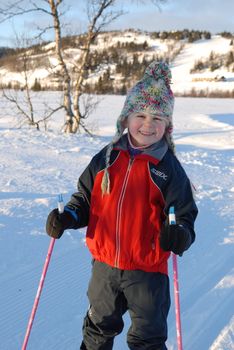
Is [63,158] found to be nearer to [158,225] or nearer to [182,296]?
[182,296]

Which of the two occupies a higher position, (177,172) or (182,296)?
(177,172)

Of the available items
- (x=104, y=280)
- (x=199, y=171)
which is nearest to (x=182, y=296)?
(x=104, y=280)

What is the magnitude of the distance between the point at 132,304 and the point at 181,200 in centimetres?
58

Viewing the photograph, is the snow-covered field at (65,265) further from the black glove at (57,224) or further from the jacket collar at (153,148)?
the jacket collar at (153,148)

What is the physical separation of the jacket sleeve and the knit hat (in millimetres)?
236

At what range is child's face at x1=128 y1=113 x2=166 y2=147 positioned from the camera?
6.94 feet

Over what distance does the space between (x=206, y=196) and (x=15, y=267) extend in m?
3.10

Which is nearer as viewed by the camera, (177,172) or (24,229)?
(177,172)

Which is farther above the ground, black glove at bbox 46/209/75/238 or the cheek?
the cheek

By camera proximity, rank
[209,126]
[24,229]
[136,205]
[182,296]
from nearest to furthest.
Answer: [136,205]
[182,296]
[24,229]
[209,126]

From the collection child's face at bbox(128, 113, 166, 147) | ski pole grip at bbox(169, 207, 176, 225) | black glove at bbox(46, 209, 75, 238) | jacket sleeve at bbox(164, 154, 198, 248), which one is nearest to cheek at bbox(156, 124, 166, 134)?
child's face at bbox(128, 113, 166, 147)

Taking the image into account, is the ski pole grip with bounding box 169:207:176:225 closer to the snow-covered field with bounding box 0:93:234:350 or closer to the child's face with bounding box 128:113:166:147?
the child's face with bounding box 128:113:166:147

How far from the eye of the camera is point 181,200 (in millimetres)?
2020

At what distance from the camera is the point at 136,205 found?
2.04 metres
